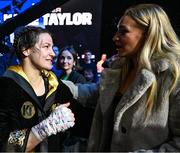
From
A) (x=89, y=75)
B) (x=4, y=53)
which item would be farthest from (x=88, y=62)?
(x=4, y=53)

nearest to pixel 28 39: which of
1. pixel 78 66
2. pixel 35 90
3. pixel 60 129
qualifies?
pixel 35 90

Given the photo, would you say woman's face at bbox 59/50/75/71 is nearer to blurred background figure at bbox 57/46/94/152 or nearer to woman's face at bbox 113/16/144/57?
blurred background figure at bbox 57/46/94/152

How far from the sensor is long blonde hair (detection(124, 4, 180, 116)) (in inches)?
58.3

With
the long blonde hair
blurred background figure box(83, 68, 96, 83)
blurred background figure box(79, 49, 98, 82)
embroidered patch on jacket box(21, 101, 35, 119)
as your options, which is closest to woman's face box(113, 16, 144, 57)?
the long blonde hair

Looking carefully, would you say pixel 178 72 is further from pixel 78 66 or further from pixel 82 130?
pixel 78 66

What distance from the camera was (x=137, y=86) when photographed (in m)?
1.52

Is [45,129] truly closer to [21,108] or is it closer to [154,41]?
[21,108]

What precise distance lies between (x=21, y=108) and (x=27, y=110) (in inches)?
1.2

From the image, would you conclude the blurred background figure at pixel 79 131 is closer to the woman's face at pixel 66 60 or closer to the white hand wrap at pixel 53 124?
the white hand wrap at pixel 53 124

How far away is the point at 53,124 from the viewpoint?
1645mm

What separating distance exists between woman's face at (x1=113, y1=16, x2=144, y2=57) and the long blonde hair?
34mm

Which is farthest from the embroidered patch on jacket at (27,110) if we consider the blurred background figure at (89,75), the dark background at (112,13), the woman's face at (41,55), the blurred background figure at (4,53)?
the dark background at (112,13)

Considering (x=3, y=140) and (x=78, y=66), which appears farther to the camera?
(x=78, y=66)

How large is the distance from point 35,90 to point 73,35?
2.52 m
